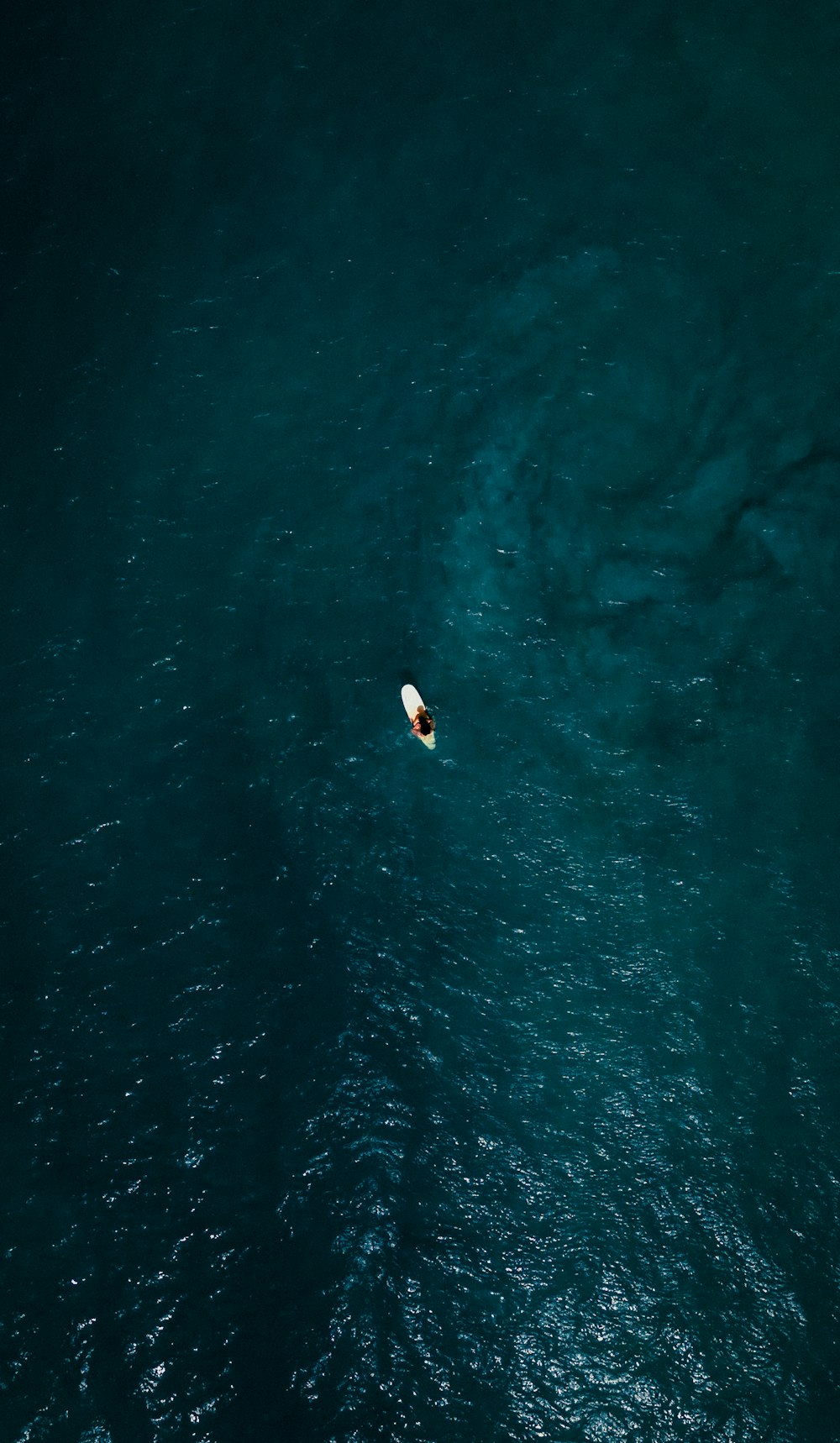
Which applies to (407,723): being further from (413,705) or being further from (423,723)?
(423,723)

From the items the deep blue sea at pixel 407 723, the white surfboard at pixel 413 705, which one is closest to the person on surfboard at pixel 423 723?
the white surfboard at pixel 413 705

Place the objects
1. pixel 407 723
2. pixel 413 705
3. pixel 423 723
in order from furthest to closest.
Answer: pixel 407 723, pixel 413 705, pixel 423 723

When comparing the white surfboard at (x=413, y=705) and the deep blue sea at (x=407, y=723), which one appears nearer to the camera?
the deep blue sea at (x=407, y=723)

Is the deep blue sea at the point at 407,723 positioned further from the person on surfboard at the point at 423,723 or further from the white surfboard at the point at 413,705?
the person on surfboard at the point at 423,723

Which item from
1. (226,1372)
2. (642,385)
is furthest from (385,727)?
(226,1372)

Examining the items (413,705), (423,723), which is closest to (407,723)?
(413,705)

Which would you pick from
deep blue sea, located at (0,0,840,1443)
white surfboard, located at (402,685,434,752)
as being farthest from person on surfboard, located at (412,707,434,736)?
deep blue sea, located at (0,0,840,1443)
